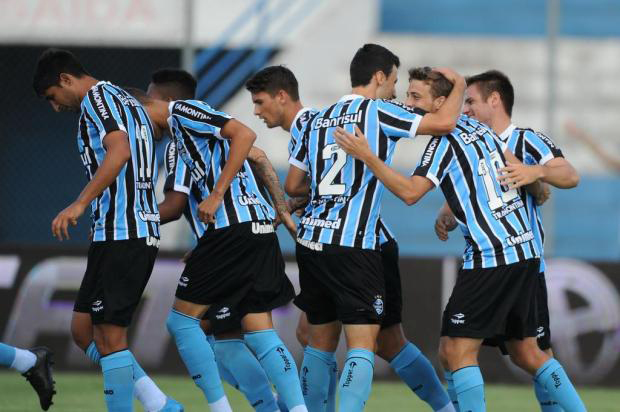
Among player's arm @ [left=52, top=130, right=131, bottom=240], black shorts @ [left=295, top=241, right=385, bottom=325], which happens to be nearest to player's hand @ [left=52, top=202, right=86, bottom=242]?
player's arm @ [left=52, top=130, right=131, bottom=240]

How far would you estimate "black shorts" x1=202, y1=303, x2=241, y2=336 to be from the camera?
6082 mm

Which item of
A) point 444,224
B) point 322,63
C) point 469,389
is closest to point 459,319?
point 469,389

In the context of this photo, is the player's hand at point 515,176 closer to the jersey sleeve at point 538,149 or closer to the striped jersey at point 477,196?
the striped jersey at point 477,196

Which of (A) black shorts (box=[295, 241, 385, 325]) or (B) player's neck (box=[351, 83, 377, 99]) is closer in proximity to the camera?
(A) black shorts (box=[295, 241, 385, 325])

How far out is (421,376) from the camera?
6.21 metres

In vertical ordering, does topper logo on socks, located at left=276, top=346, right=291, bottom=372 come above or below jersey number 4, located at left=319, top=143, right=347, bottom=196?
below

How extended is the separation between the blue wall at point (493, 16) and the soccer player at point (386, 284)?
7.60m

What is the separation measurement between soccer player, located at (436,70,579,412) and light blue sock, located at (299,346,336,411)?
87 centimetres

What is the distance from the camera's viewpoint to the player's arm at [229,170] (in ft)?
19.2

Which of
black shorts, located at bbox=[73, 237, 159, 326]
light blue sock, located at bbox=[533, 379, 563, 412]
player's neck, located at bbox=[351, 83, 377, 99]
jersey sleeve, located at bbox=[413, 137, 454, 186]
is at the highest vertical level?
player's neck, located at bbox=[351, 83, 377, 99]

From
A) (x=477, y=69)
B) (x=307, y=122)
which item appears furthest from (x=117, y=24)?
(x=307, y=122)

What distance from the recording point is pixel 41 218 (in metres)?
12.6

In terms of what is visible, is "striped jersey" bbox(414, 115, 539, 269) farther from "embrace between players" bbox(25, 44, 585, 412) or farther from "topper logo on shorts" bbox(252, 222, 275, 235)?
"topper logo on shorts" bbox(252, 222, 275, 235)

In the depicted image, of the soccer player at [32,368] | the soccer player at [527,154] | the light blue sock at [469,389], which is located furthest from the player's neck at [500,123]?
the soccer player at [32,368]
